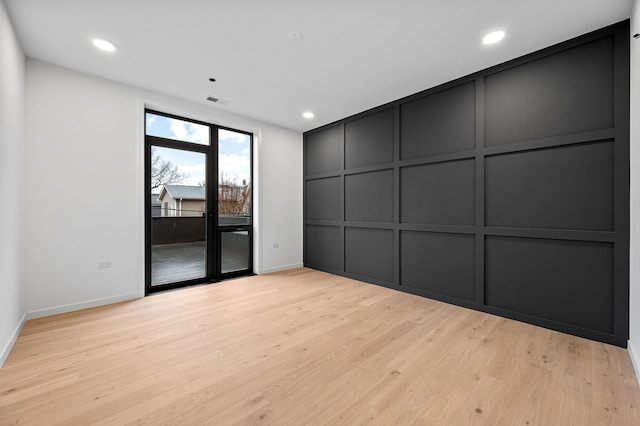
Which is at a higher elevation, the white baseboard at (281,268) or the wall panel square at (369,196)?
the wall panel square at (369,196)

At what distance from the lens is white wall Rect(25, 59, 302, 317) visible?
2859 mm

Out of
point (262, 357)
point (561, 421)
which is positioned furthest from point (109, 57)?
point (561, 421)

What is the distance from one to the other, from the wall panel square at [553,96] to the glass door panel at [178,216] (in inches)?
161

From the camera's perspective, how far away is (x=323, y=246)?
5.09 m

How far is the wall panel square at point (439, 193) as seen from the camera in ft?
10.5

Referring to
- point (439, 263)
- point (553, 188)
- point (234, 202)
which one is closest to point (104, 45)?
point (234, 202)

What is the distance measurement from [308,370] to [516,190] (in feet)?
8.84

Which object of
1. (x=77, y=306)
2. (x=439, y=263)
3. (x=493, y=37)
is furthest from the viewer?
(x=439, y=263)

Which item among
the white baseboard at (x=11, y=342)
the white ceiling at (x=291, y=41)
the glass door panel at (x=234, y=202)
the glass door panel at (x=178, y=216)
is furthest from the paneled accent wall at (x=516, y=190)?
the white baseboard at (x=11, y=342)

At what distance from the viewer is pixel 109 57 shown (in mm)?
2824

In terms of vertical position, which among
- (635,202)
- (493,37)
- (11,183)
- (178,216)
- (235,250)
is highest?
(493,37)

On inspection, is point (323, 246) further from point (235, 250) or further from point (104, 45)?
point (104, 45)

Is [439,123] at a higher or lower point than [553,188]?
higher

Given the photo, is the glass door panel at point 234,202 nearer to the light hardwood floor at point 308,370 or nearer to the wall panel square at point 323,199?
the wall panel square at point 323,199
